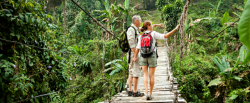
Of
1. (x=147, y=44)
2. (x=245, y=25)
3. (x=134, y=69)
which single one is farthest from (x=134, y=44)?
(x=245, y=25)

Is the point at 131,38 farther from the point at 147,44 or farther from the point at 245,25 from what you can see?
the point at 245,25

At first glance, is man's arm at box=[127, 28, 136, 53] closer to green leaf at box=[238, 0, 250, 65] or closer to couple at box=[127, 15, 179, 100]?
couple at box=[127, 15, 179, 100]

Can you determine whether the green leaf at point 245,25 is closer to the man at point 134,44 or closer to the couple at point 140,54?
the couple at point 140,54

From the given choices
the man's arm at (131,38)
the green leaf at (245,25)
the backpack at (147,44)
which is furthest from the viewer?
the man's arm at (131,38)

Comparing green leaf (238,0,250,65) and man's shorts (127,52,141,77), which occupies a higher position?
green leaf (238,0,250,65)

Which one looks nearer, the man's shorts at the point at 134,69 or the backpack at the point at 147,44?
the backpack at the point at 147,44

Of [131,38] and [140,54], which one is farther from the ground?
[131,38]

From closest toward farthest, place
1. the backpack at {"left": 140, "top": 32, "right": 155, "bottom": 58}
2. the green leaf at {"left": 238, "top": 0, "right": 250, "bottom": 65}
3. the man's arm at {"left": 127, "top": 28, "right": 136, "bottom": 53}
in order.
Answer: the green leaf at {"left": 238, "top": 0, "right": 250, "bottom": 65}
the backpack at {"left": 140, "top": 32, "right": 155, "bottom": 58}
the man's arm at {"left": 127, "top": 28, "right": 136, "bottom": 53}

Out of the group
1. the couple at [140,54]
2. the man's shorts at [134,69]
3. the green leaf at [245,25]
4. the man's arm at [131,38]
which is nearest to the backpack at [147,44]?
the couple at [140,54]

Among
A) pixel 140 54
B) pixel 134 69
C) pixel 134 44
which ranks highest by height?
pixel 134 44

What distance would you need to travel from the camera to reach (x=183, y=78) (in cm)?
407

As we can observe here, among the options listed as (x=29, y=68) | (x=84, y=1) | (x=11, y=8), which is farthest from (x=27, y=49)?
(x=84, y=1)

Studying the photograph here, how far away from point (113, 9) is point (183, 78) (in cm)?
388

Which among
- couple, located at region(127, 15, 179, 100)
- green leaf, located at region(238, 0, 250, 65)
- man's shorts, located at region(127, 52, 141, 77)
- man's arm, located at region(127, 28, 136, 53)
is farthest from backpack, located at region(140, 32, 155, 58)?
green leaf, located at region(238, 0, 250, 65)
